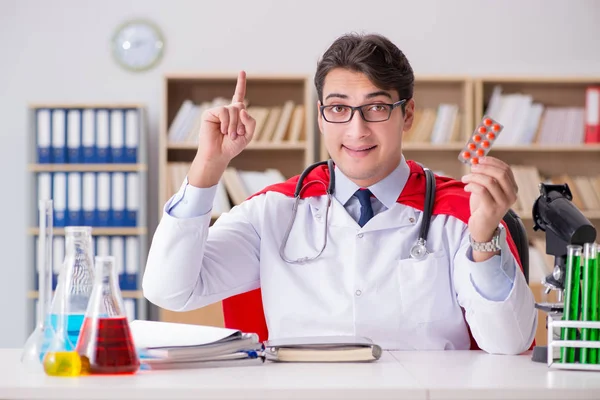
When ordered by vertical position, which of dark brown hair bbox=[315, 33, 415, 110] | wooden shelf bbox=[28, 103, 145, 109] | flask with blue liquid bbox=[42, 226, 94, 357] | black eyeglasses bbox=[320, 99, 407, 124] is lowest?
flask with blue liquid bbox=[42, 226, 94, 357]

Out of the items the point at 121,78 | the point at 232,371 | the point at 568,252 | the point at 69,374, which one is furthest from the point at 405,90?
the point at 121,78

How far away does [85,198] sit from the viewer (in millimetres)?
4254

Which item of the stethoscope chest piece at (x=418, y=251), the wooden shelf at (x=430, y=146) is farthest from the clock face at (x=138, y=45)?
the stethoscope chest piece at (x=418, y=251)

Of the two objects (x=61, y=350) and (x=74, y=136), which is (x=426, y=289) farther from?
(x=74, y=136)

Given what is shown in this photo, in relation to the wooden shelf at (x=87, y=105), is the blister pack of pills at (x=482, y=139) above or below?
below

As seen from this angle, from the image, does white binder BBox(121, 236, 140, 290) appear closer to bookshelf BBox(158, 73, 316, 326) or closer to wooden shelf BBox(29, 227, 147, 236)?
wooden shelf BBox(29, 227, 147, 236)

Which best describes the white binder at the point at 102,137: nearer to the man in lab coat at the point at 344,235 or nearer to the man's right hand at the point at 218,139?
the man in lab coat at the point at 344,235

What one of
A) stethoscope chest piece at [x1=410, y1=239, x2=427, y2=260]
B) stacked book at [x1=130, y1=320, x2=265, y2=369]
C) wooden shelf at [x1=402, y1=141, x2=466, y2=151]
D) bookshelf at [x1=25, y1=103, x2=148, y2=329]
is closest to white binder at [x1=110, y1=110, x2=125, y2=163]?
bookshelf at [x1=25, y1=103, x2=148, y2=329]

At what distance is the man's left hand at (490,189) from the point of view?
1.46 m

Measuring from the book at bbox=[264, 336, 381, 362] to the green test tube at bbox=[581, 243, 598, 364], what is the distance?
34 cm

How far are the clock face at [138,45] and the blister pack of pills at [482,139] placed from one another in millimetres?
3447

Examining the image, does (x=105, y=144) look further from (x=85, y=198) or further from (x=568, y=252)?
(x=568, y=252)

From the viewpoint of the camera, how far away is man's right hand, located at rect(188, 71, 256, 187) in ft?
5.66

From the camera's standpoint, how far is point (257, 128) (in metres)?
4.33
